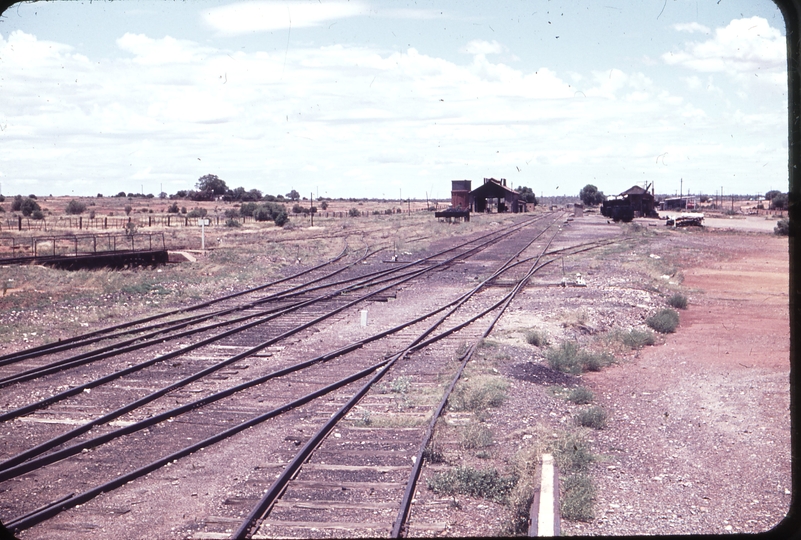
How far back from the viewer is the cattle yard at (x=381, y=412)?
6484 mm

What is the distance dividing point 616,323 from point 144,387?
11.4 meters

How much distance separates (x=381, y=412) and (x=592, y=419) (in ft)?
8.83

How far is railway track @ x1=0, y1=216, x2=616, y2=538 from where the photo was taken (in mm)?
6457

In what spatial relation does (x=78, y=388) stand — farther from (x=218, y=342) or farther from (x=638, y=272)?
(x=638, y=272)

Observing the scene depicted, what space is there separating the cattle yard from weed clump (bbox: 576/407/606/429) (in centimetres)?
3

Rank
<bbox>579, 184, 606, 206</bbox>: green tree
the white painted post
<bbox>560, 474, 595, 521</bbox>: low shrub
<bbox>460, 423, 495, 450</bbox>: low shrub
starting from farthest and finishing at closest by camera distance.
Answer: <bbox>579, 184, 606, 206</bbox>: green tree, <bbox>460, 423, 495, 450</bbox>: low shrub, <bbox>560, 474, 595, 521</bbox>: low shrub, the white painted post

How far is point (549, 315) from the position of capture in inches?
709

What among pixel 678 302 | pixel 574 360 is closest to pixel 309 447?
pixel 574 360

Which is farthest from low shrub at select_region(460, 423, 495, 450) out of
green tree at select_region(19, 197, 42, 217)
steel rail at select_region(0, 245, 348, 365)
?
green tree at select_region(19, 197, 42, 217)

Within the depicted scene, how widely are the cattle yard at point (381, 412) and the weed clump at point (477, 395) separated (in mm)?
50

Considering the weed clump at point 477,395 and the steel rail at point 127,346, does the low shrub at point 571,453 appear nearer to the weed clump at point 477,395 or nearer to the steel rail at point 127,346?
the weed clump at point 477,395

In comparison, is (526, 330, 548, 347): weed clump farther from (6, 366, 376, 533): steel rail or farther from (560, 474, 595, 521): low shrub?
(560, 474, 595, 521): low shrub

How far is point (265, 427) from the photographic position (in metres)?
8.84

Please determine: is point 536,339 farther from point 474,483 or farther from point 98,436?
point 98,436
